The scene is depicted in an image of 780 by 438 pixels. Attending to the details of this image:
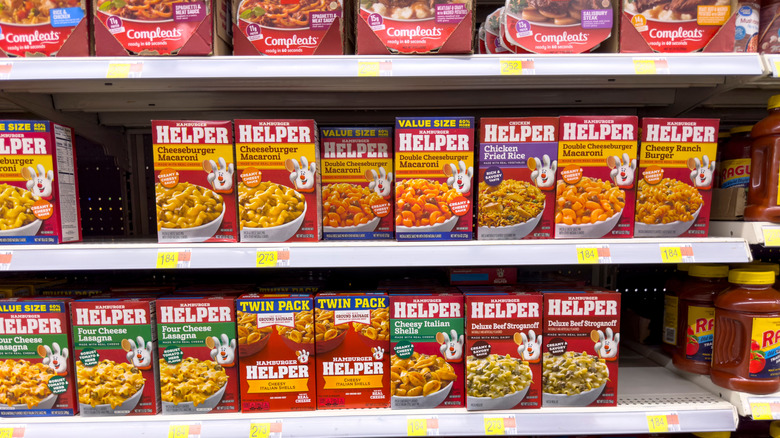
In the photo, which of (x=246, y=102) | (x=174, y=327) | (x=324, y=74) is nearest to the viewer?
(x=324, y=74)

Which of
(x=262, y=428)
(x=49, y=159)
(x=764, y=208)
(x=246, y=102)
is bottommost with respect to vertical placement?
(x=262, y=428)

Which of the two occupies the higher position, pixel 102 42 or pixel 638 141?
pixel 102 42

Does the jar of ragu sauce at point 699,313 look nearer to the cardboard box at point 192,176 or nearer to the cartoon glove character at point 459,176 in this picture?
the cartoon glove character at point 459,176

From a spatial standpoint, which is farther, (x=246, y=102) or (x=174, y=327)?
(x=246, y=102)

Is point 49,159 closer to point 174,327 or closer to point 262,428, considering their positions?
point 174,327

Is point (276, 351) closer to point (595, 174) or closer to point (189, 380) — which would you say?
point (189, 380)

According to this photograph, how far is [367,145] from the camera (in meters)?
1.25

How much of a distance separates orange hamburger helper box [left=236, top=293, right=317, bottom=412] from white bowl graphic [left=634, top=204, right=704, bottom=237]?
3.40 ft

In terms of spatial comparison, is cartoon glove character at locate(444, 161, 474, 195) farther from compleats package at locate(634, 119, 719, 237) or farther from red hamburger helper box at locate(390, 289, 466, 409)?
compleats package at locate(634, 119, 719, 237)

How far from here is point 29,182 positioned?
118 centimetres

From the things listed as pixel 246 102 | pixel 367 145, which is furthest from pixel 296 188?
pixel 246 102

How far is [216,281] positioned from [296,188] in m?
0.67

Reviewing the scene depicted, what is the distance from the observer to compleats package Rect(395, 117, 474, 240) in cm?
120

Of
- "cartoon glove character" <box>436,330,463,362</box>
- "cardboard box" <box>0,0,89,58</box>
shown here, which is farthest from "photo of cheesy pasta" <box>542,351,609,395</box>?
"cardboard box" <box>0,0,89,58</box>
